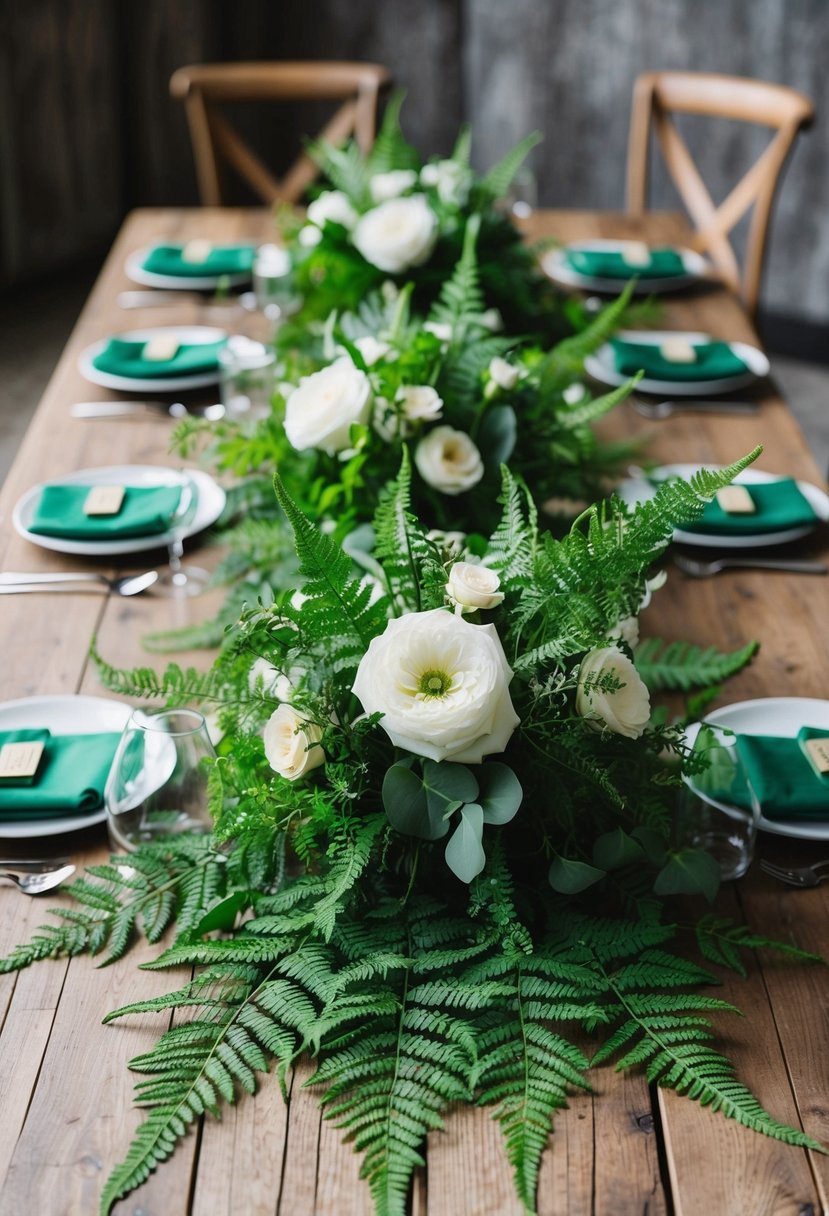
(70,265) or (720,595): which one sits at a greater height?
(720,595)

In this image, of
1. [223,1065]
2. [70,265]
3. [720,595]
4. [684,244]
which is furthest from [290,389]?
[70,265]

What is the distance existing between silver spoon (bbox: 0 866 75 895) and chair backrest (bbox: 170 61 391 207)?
7.67 feet

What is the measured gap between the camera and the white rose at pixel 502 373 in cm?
153

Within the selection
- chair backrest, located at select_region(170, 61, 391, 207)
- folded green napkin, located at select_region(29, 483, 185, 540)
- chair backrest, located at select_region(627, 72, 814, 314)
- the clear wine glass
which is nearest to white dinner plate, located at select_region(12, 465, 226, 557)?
folded green napkin, located at select_region(29, 483, 185, 540)

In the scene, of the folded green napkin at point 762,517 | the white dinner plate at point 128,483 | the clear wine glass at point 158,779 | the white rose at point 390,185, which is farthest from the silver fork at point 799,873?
the white rose at point 390,185

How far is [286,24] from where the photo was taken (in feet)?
15.4

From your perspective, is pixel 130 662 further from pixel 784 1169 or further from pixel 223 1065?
pixel 784 1169

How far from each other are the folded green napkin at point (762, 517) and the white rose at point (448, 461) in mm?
358

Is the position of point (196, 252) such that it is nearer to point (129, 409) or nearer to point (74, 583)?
point (129, 409)

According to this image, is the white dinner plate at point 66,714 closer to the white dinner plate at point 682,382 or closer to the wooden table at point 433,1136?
the wooden table at point 433,1136

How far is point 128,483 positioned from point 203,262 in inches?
34.2

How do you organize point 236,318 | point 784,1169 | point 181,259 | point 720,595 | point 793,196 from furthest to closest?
point 793,196
point 181,259
point 236,318
point 720,595
point 784,1169

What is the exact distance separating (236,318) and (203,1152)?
175 cm

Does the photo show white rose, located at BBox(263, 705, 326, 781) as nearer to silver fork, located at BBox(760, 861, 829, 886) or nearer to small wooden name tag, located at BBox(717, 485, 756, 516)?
silver fork, located at BBox(760, 861, 829, 886)
